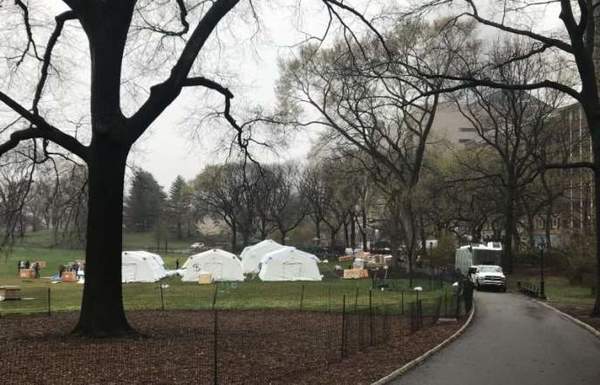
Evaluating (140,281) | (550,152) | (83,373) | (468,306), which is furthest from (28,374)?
(550,152)

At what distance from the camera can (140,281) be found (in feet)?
161

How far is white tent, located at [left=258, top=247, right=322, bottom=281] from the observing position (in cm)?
5053

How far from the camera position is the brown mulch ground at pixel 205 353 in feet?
32.8

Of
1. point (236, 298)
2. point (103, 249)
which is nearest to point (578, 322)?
point (103, 249)

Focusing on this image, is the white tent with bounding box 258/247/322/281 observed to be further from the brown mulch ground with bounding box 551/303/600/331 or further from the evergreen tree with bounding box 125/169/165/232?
the evergreen tree with bounding box 125/169/165/232

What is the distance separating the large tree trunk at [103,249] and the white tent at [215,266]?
35.1 metres

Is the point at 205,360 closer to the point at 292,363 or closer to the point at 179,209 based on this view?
the point at 292,363

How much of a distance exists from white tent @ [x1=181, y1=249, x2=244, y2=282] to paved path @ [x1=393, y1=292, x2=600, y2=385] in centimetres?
3000

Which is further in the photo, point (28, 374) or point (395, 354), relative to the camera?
point (395, 354)

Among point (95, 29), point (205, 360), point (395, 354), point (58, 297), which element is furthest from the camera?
point (58, 297)

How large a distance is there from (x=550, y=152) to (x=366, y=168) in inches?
635

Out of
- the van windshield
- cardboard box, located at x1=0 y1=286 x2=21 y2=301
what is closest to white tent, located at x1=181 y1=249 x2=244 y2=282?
cardboard box, located at x1=0 y1=286 x2=21 y2=301

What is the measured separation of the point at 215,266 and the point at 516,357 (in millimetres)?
37931

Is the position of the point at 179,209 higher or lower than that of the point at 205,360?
higher
